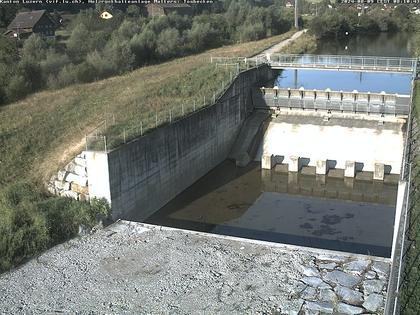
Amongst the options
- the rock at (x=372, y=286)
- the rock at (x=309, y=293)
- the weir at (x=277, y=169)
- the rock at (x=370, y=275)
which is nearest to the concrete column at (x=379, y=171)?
the weir at (x=277, y=169)

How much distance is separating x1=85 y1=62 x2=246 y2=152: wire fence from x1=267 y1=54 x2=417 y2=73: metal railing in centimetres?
482

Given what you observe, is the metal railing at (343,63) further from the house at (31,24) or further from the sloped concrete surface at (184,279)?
the house at (31,24)

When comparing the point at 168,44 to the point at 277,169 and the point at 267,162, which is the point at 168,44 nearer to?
the point at 267,162

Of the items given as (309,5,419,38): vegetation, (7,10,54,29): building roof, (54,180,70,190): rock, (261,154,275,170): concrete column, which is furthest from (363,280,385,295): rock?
(309,5,419,38): vegetation

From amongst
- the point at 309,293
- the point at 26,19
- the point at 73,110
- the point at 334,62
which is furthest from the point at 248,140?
the point at 26,19

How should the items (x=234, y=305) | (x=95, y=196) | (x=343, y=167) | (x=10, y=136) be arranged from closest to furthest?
(x=234, y=305) < (x=95, y=196) < (x=10, y=136) < (x=343, y=167)

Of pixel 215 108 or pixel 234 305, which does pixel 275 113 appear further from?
pixel 234 305

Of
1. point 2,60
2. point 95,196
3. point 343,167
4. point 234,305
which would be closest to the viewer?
point 234,305

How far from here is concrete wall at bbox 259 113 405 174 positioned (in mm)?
27234

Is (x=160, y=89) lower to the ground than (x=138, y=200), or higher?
higher

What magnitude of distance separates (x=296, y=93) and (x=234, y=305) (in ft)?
63.5

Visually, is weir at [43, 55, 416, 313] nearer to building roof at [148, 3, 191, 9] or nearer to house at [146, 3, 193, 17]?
house at [146, 3, 193, 17]

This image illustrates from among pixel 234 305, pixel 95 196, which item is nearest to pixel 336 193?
pixel 95 196

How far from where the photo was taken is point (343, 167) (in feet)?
91.0
